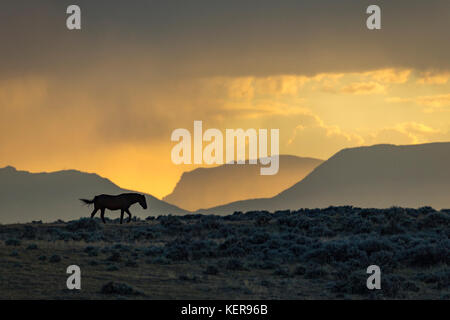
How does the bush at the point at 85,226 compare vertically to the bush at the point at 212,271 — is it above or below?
above

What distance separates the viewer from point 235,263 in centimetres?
2831

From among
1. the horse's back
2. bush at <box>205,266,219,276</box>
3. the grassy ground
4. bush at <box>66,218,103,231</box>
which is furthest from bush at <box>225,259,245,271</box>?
the horse's back

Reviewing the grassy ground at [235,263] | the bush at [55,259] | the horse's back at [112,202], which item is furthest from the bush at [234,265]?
the horse's back at [112,202]

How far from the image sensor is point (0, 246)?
3384 cm

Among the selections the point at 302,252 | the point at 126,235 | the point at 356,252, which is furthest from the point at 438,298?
the point at 126,235

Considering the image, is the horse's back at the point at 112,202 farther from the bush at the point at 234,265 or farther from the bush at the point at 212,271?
the bush at the point at 212,271

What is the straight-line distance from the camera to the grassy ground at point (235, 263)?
23.0 m

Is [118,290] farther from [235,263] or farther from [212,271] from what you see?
[235,263]

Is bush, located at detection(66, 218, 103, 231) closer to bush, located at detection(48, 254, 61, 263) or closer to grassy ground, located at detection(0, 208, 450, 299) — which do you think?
grassy ground, located at detection(0, 208, 450, 299)

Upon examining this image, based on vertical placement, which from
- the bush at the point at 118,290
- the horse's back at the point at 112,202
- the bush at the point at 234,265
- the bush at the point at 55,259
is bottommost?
the bush at the point at 118,290

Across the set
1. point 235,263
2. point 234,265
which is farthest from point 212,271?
point 235,263

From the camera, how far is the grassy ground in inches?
906

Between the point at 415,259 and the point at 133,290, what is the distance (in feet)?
43.6
